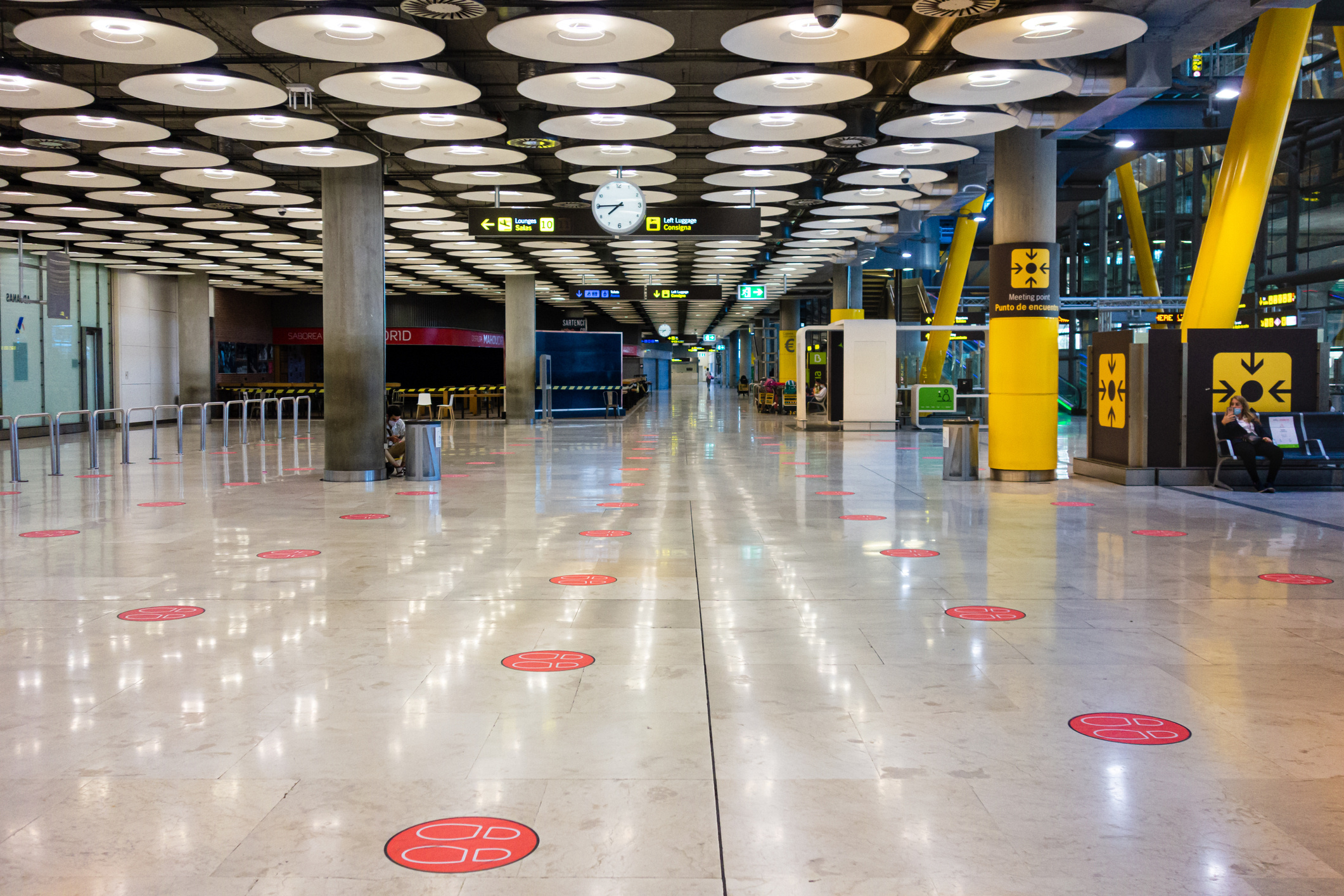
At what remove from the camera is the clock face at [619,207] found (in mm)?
16188

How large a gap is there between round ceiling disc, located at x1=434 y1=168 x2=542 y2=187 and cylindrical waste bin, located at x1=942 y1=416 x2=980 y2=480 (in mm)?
7902

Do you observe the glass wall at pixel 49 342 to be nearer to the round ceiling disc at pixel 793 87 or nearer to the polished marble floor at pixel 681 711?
the round ceiling disc at pixel 793 87

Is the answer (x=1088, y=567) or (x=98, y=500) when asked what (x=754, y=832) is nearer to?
(x=1088, y=567)

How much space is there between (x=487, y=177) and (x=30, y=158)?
6.53 metres

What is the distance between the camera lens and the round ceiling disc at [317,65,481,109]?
34.5ft

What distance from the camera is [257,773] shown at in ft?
12.1

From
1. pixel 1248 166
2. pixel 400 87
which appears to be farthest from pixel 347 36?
pixel 1248 166

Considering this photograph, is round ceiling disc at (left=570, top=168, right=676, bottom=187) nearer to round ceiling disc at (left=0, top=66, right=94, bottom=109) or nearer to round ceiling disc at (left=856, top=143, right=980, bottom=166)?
round ceiling disc at (left=856, top=143, right=980, bottom=166)

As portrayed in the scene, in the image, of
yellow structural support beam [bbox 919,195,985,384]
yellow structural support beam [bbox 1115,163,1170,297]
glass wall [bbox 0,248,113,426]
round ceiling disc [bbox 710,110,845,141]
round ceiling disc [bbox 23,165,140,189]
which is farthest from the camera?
yellow structural support beam [bbox 1115,163,1170,297]

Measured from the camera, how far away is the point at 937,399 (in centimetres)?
2789

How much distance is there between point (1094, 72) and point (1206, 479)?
19.5 feet

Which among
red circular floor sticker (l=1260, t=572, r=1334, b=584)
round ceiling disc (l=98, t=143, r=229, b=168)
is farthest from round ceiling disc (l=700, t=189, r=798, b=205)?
red circular floor sticker (l=1260, t=572, r=1334, b=584)

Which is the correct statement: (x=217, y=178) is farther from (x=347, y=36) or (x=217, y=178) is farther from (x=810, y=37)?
(x=810, y=37)

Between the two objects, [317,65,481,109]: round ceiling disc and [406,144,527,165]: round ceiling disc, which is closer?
[317,65,481,109]: round ceiling disc
